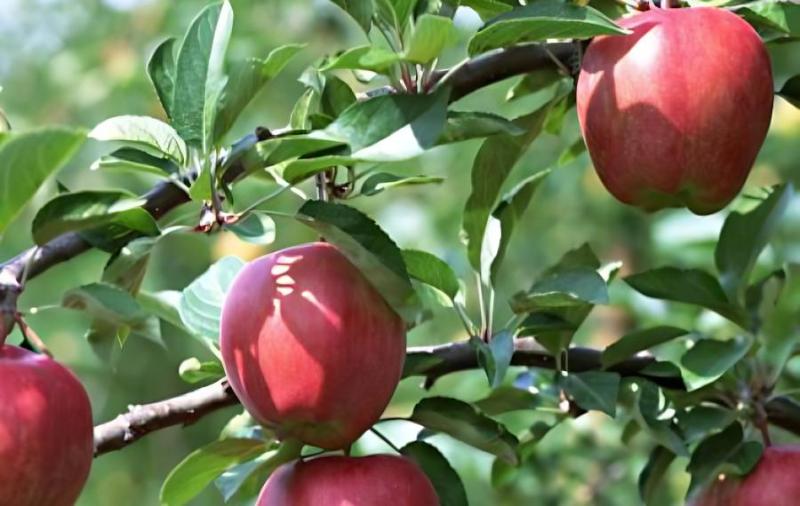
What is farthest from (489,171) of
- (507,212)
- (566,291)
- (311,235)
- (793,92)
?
(311,235)

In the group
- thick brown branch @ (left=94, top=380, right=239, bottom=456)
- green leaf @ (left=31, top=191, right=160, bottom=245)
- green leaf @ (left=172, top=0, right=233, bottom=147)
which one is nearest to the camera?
green leaf @ (left=31, top=191, right=160, bottom=245)

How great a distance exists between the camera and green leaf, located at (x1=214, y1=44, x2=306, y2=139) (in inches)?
36.5

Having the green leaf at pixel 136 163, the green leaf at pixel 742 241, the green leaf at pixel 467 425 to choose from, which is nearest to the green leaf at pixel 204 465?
the green leaf at pixel 467 425

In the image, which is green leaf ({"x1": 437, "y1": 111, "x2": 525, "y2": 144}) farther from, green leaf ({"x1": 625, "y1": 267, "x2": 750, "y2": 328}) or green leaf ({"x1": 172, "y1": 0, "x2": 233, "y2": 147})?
green leaf ({"x1": 625, "y1": 267, "x2": 750, "y2": 328})

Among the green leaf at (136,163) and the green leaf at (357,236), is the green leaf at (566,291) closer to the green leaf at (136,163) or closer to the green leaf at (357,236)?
the green leaf at (357,236)

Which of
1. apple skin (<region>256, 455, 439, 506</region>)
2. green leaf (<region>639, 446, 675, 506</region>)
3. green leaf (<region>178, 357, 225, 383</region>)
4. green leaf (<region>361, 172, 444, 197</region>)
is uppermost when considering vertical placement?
green leaf (<region>361, 172, 444, 197</region>)

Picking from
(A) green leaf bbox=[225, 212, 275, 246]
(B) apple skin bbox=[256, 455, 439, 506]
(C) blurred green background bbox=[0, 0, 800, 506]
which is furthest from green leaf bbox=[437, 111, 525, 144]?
(C) blurred green background bbox=[0, 0, 800, 506]

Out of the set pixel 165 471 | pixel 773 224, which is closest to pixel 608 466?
pixel 773 224

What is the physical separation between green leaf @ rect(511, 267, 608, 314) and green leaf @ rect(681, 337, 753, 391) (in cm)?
11

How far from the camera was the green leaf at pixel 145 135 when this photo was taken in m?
0.93

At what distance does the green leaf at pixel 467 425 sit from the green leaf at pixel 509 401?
0.13 metres

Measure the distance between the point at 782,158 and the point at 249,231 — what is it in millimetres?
1739

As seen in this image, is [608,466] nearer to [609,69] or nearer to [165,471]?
[609,69]

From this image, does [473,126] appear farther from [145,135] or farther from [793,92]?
[793,92]
